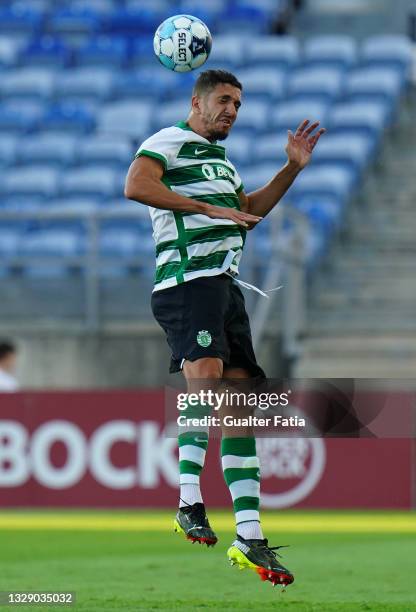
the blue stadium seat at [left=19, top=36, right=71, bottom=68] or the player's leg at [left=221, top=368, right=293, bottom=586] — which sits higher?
the blue stadium seat at [left=19, top=36, right=71, bottom=68]

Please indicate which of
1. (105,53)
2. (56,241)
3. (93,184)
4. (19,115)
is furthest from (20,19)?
(56,241)

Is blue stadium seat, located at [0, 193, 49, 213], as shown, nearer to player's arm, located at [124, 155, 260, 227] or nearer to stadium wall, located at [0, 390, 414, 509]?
stadium wall, located at [0, 390, 414, 509]

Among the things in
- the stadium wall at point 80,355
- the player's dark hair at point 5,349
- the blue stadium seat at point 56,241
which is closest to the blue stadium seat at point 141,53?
the blue stadium seat at point 56,241

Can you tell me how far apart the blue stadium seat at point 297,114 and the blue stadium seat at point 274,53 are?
140 cm

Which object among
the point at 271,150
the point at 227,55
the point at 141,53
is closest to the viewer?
the point at 271,150

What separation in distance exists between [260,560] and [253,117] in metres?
12.9

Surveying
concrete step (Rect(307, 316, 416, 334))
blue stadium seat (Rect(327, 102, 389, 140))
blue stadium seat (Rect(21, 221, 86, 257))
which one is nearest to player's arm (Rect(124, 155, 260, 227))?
concrete step (Rect(307, 316, 416, 334))

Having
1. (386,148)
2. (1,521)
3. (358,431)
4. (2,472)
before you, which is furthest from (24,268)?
(358,431)

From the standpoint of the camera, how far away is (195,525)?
6641mm

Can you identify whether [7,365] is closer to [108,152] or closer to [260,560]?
[108,152]

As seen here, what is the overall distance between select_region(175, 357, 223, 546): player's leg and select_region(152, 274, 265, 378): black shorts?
2.1 inches

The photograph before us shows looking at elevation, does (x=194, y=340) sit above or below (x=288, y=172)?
below

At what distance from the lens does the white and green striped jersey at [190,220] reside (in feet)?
22.2

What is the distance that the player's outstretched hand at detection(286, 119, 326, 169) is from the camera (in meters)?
7.18
